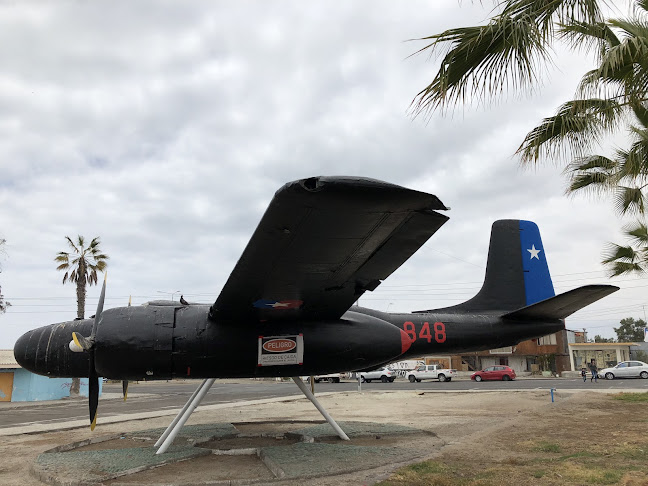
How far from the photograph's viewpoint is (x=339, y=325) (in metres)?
8.82

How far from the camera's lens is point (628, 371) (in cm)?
3853

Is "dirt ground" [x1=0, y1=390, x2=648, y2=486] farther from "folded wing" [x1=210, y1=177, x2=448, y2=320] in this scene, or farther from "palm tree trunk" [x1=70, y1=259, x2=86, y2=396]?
"palm tree trunk" [x1=70, y1=259, x2=86, y2=396]

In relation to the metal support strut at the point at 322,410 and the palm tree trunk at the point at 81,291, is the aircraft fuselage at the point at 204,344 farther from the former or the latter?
the palm tree trunk at the point at 81,291

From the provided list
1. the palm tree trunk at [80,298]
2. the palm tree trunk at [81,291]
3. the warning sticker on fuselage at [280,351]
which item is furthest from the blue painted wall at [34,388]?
the warning sticker on fuselage at [280,351]

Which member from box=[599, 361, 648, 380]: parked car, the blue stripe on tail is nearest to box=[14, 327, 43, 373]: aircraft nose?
the blue stripe on tail

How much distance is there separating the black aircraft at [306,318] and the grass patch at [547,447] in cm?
208

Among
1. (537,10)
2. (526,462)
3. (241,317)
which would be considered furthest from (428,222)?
(526,462)

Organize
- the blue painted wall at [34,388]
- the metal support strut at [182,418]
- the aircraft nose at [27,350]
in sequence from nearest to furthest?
the aircraft nose at [27,350]
the metal support strut at [182,418]
the blue painted wall at [34,388]

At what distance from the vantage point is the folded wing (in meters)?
4.48

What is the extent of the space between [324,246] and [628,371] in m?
42.7

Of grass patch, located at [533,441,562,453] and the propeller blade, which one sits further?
grass patch, located at [533,441,562,453]

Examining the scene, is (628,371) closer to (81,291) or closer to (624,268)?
(624,268)

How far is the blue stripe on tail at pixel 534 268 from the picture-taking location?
1116 centimetres

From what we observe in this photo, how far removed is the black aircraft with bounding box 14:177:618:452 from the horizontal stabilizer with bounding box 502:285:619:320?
21mm
